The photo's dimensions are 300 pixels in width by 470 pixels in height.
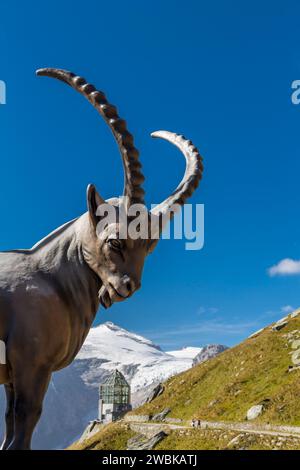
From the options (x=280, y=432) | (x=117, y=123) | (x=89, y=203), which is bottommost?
(x=280, y=432)

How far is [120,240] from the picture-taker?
5.22 m

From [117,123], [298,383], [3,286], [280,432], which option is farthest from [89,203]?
Result: [298,383]

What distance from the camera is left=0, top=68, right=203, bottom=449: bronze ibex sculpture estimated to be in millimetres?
5000

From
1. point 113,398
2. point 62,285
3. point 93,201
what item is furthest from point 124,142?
point 113,398

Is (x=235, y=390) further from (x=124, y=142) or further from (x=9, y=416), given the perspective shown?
(x=124, y=142)

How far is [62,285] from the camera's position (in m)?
5.47

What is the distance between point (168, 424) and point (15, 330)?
49750 millimetres

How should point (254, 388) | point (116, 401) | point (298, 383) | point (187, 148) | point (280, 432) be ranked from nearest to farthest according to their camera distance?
point (187, 148)
point (280, 432)
point (298, 383)
point (254, 388)
point (116, 401)

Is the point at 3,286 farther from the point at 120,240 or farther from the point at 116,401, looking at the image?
the point at 116,401

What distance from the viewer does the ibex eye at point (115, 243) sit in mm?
5234

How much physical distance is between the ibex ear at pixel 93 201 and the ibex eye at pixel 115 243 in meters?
0.27

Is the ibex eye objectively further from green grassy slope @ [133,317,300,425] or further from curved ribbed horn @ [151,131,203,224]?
green grassy slope @ [133,317,300,425]

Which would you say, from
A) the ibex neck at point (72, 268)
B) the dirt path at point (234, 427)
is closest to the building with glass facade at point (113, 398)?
the dirt path at point (234, 427)

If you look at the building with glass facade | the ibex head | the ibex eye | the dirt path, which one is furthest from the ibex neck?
the building with glass facade
